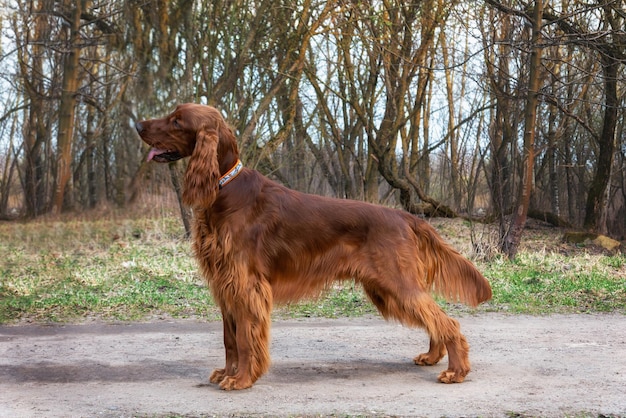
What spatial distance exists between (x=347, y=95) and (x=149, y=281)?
815cm

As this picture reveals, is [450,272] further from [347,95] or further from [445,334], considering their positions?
[347,95]

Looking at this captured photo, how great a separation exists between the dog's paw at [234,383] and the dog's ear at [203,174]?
1097mm

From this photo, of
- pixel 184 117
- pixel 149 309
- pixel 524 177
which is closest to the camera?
pixel 184 117

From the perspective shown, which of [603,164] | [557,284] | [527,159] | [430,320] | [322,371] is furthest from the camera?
[603,164]

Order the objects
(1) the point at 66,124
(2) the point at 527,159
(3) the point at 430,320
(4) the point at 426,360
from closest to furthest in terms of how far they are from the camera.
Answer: (3) the point at 430,320
(4) the point at 426,360
(2) the point at 527,159
(1) the point at 66,124

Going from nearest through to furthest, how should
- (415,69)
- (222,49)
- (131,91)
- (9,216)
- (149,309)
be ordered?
1. (149,309)
2. (222,49)
3. (131,91)
4. (415,69)
5. (9,216)

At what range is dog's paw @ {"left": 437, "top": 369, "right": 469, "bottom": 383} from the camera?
14.9ft

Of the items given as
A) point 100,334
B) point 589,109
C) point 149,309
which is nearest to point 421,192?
point 589,109

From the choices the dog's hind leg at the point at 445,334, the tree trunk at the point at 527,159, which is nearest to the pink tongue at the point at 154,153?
the dog's hind leg at the point at 445,334

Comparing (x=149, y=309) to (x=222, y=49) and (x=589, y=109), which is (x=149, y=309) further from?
(x=589, y=109)

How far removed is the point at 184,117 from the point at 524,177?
7333 mm

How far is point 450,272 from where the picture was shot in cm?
493

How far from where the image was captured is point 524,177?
10.7m

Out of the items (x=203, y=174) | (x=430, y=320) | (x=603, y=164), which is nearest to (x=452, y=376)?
(x=430, y=320)
